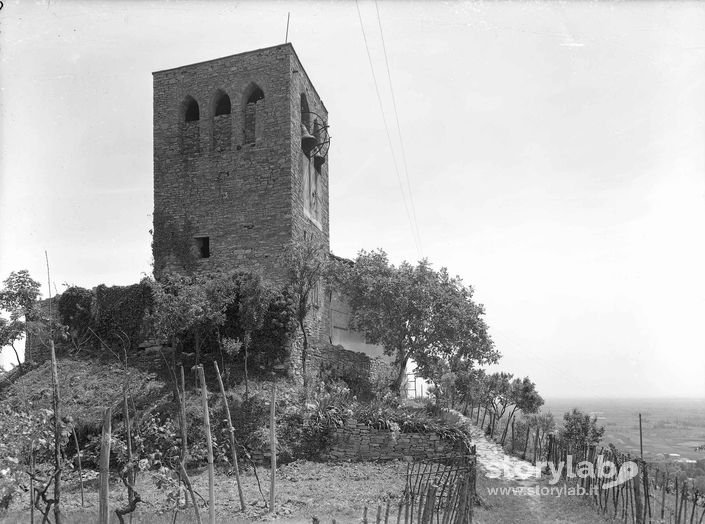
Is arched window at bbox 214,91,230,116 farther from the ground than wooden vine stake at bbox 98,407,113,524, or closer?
farther from the ground

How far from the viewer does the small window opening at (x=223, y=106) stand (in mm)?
23078

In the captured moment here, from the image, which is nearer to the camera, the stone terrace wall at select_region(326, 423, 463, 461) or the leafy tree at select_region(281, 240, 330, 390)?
the stone terrace wall at select_region(326, 423, 463, 461)

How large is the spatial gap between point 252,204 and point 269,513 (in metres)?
12.8

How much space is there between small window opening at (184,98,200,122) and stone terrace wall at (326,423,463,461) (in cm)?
1465

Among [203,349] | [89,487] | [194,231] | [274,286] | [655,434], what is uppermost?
[194,231]

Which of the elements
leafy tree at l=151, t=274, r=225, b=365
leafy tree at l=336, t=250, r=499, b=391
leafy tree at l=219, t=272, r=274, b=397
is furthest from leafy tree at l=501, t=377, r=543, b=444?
leafy tree at l=151, t=274, r=225, b=365

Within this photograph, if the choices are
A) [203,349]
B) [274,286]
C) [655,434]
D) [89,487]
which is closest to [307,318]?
[274,286]

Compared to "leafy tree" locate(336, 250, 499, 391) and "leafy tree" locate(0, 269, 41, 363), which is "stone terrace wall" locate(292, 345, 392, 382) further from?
"leafy tree" locate(0, 269, 41, 363)

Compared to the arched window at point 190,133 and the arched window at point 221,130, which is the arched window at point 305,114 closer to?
the arched window at point 221,130

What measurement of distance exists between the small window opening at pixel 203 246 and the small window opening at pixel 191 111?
5.22m

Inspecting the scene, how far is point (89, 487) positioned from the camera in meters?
13.5

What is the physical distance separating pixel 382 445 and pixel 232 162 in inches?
488

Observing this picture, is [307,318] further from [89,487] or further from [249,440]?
[89,487]

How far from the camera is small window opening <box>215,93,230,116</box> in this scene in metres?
23.1
